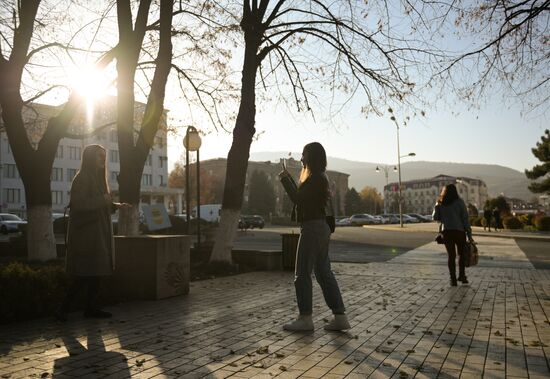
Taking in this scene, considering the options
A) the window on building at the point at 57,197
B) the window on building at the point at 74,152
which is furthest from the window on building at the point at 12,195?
the window on building at the point at 74,152

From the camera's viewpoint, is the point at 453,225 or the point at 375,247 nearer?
the point at 453,225

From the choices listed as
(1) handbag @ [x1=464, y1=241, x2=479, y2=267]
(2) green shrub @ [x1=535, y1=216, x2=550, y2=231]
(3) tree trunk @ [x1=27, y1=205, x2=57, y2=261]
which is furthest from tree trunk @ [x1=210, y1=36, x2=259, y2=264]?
(2) green shrub @ [x1=535, y1=216, x2=550, y2=231]

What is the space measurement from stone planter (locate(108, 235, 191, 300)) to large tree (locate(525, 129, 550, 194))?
43.3m

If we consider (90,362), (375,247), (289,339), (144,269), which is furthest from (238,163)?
(375,247)

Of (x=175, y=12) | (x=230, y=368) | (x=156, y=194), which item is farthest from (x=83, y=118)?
(x=156, y=194)

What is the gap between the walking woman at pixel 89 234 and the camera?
5.91 meters

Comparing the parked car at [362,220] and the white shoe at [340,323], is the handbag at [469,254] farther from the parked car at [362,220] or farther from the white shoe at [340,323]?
the parked car at [362,220]

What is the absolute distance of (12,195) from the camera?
69312mm

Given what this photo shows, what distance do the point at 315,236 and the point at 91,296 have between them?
2752mm

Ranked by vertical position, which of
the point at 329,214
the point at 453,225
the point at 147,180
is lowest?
the point at 453,225

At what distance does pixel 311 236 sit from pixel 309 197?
0.40 m

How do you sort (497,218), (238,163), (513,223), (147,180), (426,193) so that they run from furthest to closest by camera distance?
(426,193)
(147,180)
(513,223)
(497,218)
(238,163)

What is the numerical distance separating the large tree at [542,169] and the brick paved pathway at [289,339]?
134 ft

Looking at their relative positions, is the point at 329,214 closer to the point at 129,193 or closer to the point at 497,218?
the point at 129,193
